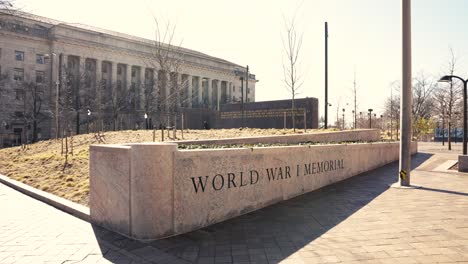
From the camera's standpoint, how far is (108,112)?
54.1m

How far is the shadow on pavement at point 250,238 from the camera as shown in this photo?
4406 millimetres

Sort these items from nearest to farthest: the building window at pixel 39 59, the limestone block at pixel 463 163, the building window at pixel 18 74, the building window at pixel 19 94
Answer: the limestone block at pixel 463 163 → the building window at pixel 19 94 → the building window at pixel 18 74 → the building window at pixel 39 59

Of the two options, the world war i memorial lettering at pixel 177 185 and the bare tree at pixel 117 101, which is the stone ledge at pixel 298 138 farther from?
the bare tree at pixel 117 101

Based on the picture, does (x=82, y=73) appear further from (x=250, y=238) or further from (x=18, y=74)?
(x=250, y=238)

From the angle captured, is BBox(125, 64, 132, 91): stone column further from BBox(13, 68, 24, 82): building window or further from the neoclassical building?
BBox(13, 68, 24, 82): building window

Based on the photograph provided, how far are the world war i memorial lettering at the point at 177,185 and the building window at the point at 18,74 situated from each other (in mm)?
59607

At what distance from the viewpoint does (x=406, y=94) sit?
31.0 ft

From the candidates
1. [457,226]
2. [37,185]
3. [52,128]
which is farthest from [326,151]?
[52,128]

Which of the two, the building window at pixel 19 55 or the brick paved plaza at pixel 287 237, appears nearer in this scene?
the brick paved plaza at pixel 287 237

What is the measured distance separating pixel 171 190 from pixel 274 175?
3001 millimetres

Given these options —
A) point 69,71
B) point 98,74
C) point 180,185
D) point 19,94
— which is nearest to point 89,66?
point 98,74

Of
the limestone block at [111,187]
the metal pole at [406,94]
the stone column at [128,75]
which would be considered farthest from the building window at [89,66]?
the metal pole at [406,94]

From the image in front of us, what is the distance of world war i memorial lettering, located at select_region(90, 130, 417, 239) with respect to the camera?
511 centimetres

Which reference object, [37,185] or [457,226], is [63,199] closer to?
[37,185]
